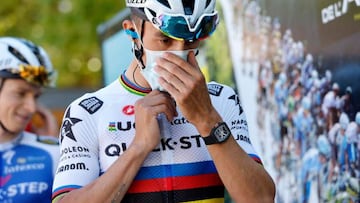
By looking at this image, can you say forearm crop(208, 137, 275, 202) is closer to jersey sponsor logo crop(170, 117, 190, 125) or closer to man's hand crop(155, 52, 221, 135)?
man's hand crop(155, 52, 221, 135)

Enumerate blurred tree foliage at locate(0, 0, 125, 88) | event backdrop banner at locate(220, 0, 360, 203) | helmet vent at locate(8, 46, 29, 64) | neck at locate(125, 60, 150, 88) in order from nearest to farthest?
neck at locate(125, 60, 150, 88) < event backdrop banner at locate(220, 0, 360, 203) < helmet vent at locate(8, 46, 29, 64) < blurred tree foliage at locate(0, 0, 125, 88)

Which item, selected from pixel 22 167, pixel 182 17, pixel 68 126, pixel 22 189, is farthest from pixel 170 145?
pixel 22 167

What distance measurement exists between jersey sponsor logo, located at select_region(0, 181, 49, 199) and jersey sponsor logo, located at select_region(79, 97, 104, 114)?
2039mm

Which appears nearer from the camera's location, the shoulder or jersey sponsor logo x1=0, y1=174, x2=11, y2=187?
the shoulder

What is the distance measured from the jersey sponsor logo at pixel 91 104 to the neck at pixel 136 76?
0.15m

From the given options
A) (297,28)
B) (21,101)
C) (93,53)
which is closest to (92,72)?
(93,53)

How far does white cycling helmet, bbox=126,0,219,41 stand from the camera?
9.49 feet

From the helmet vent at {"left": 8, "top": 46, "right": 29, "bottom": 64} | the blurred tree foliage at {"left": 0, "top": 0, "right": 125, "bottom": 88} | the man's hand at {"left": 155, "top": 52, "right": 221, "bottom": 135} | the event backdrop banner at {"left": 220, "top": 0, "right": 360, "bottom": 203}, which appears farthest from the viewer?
the blurred tree foliage at {"left": 0, "top": 0, "right": 125, "bottom": 88}

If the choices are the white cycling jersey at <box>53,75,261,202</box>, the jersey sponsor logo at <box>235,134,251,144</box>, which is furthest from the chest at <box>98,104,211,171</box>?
the jersey sponsor logo at <box>235,134,251,144</box>

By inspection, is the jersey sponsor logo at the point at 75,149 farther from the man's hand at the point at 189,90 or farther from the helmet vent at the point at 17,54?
the helmet vent at the point at 17,54

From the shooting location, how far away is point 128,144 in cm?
310

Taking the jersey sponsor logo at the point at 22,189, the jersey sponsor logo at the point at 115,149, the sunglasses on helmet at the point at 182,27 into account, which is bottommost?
the jersey sponsor logo at the point at 22,189

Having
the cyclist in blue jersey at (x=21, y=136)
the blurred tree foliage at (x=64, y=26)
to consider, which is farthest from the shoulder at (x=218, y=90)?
the blurred tree foliage at (x=64, y=26)

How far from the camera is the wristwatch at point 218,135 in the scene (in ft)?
9.36
